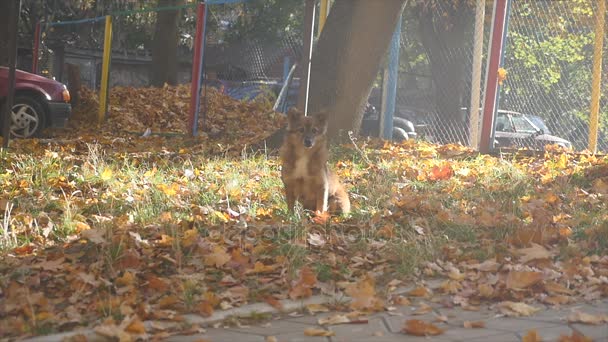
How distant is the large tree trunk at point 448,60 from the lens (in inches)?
589

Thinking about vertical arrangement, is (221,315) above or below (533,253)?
below

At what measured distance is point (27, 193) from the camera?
7.13 m

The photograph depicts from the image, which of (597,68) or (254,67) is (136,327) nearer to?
(597,68)

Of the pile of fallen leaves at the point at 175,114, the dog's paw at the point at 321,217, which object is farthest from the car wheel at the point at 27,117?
the dog's paw at the point at 321,217

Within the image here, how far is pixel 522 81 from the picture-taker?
15180 millimetres

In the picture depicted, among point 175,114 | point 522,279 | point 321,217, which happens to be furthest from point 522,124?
point 522,279

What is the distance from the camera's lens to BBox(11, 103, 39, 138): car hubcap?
13219mm

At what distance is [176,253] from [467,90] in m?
14.6

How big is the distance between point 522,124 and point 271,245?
15.3 m

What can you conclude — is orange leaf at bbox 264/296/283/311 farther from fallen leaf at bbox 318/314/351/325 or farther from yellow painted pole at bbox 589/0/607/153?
yellow painted pole at bbox 589/0/607/153

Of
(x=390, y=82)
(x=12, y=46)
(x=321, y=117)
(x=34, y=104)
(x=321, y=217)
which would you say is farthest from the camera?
(x=34, y=104)

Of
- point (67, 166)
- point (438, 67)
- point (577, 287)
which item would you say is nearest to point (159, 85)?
point (438, 67)

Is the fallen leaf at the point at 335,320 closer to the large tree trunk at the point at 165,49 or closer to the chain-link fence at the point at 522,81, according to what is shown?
the chain-link fence at the point at 522,81

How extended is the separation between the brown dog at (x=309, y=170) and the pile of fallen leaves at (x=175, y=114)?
582cm
